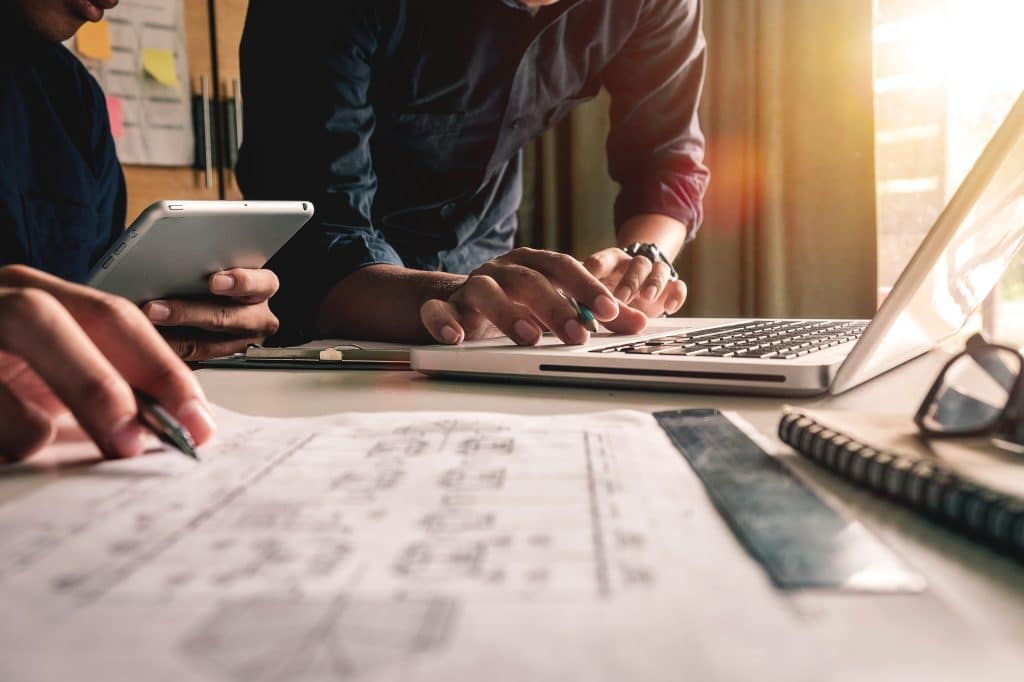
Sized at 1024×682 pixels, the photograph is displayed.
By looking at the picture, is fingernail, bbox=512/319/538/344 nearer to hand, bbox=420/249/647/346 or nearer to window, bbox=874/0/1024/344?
hand, bbox=420/249/647/346

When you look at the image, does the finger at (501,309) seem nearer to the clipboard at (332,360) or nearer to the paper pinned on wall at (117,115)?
the clipboard at (332,360)

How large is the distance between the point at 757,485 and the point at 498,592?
141 mm

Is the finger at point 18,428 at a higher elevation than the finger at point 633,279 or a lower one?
lower

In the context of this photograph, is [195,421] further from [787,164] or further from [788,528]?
[787,164]

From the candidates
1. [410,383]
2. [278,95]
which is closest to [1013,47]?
[278,95]

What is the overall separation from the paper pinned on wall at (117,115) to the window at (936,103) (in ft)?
6.76

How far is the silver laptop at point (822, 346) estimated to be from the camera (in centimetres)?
42

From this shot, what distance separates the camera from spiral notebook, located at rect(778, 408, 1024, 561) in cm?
23

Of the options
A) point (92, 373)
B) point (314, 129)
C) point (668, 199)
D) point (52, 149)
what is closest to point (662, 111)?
point (668, 199)

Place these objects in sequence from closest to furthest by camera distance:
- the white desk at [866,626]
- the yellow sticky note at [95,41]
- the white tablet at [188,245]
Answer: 1. the white desk at [866,626]
2. the white tablet at [188,245]
3. the yellow sticky note at [95,41]

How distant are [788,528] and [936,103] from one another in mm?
2032

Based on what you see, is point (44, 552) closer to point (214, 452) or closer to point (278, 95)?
point (214, 452)

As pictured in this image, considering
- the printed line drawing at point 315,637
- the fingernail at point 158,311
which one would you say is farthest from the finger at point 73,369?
the fingernail at point 158,311

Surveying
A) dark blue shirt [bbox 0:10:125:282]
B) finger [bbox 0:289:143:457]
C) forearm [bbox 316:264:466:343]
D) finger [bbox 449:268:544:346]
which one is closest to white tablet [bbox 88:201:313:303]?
forearm [bbox 316:264:466:343]
